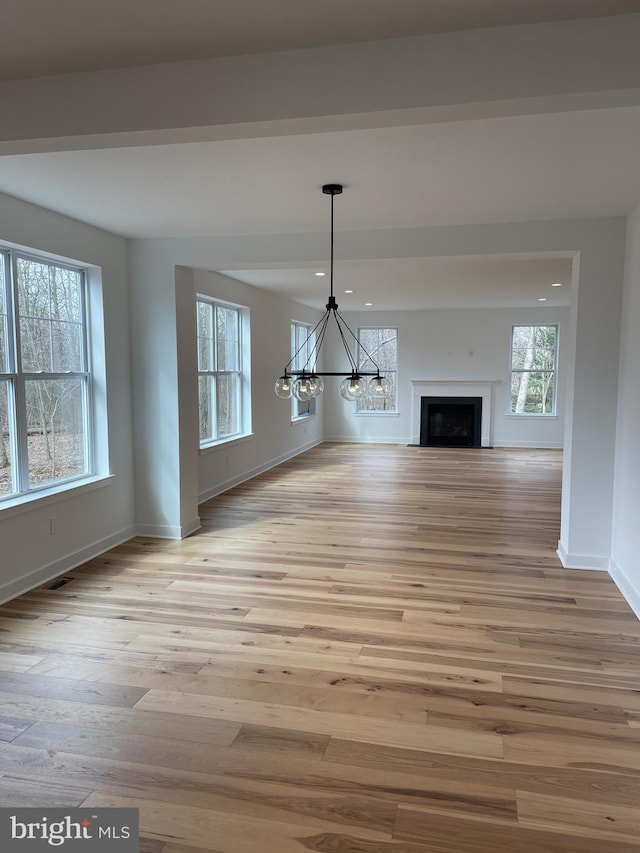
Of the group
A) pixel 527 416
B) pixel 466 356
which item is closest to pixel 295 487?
pixel 466 356

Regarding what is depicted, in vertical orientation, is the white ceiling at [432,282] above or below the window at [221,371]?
above

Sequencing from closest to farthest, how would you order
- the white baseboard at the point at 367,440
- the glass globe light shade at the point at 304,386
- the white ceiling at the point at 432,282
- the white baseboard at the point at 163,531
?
the glass globe light shade at the point at 304,386 < the white baseboard at the point at 163,531 < the white ceiling at the point at 432,282 < the white baseboard at the point at 367,440

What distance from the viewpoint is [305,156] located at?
284 centimetres

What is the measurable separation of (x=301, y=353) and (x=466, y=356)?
3073 millimetres

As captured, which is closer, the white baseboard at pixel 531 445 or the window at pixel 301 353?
the window at pixel 301 353

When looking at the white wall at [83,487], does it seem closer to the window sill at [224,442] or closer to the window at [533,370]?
the window sill at [224,442]

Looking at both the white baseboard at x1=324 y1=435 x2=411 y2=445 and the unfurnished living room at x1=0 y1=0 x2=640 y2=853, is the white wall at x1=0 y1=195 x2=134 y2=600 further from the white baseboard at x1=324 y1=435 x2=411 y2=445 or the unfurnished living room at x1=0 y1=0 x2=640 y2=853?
the white baseboard at x1=324 y1=435 x2=411 y2=445

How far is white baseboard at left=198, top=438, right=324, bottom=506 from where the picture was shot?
21.4ft

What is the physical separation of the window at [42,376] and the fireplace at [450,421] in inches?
292

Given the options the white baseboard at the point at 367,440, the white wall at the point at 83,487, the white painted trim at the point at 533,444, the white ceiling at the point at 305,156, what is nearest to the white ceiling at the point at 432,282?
the white ceiling at the point at 305,156

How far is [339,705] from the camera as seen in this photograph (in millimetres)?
2539

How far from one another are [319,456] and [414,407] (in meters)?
2.43

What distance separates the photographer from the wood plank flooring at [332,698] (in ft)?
6.26

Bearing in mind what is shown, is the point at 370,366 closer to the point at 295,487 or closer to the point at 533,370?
the point at 533,370
